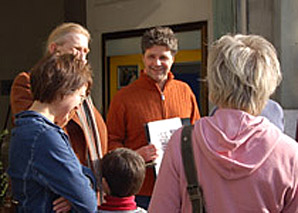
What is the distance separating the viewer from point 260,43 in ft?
6.66

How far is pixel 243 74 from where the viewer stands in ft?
6.44

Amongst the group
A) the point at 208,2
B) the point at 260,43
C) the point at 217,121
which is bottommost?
the point at 217,121

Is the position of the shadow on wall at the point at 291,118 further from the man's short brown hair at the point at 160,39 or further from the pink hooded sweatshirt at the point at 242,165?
the pink hooded sweatshirt at the point at 242,165

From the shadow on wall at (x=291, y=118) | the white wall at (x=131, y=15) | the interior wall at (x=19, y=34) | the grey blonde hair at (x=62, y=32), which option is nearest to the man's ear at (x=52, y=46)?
the grey blonde hair at (x=62, y=32)

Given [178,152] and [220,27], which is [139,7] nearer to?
[220,27]

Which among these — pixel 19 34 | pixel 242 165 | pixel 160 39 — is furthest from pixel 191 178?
pixel 19 34

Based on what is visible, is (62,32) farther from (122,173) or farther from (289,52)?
(289,52)

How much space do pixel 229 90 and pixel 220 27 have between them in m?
4.16

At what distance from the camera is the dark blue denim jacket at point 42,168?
2.33 meters

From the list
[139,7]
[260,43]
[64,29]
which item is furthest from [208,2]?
[260,43]

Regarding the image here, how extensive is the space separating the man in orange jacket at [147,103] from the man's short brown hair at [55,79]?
1288mm

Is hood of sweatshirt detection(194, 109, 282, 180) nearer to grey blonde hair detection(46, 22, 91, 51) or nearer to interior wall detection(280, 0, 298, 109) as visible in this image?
grey blonde hair detection(46, 22, 91, 51)

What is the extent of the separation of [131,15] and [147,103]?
11.8ft

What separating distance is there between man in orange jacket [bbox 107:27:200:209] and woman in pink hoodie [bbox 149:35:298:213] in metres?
1.72
